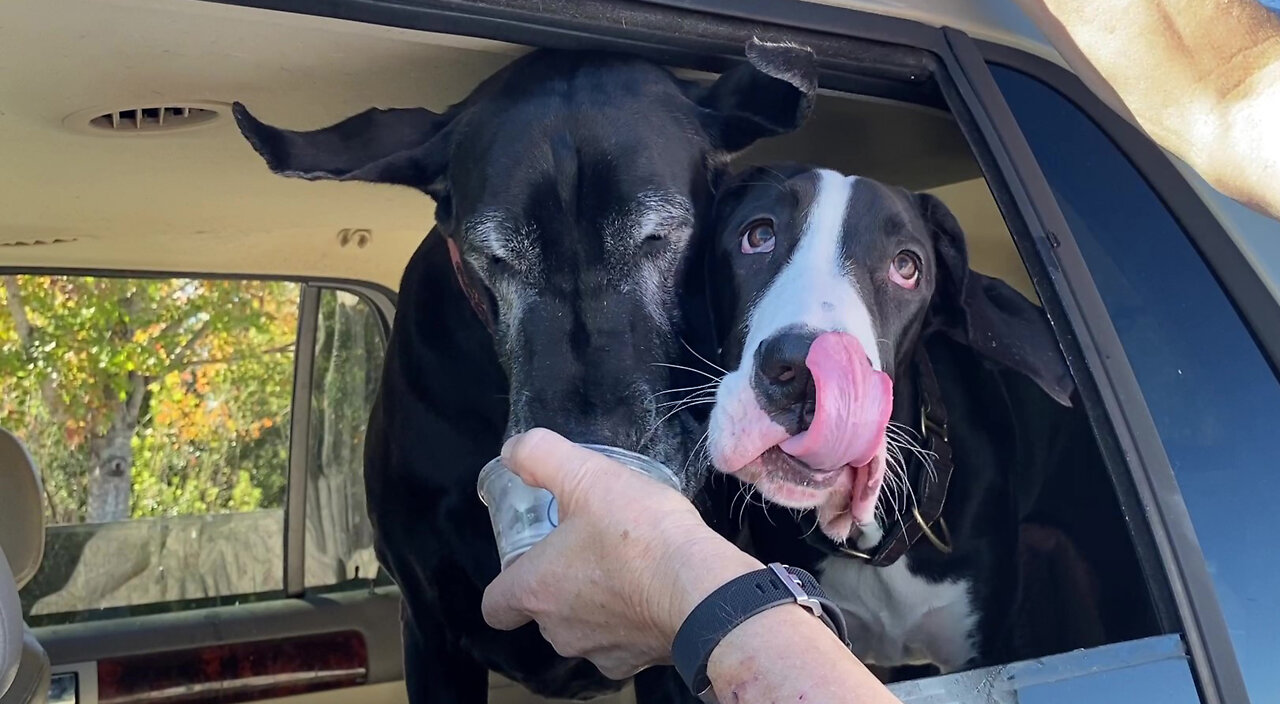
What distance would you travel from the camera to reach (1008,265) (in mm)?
2557

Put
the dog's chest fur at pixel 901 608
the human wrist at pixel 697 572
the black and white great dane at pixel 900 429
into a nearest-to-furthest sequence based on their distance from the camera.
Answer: the human wrist at pixel 697 572 → the black and white great dane at pixel 900 429 → the dog's chest fur at pixel 901 608

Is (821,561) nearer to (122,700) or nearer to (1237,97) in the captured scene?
(1237,97)

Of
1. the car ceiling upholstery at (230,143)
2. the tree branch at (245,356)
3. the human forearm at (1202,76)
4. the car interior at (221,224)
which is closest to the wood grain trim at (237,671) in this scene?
the car interior at (221,224)

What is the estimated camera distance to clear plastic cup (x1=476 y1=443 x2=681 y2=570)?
1.52 meters

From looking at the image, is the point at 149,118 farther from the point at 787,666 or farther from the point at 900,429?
the point at 787,666

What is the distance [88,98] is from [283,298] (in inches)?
68.7

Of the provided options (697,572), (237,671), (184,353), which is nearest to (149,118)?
(697,572)

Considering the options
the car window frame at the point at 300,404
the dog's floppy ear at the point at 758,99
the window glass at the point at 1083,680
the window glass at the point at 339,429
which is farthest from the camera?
the window glass at the point at 339,429

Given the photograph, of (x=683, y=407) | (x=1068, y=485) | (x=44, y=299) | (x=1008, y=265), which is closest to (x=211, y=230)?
(x=44, y=299)

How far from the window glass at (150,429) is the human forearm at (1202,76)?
2.69 meters

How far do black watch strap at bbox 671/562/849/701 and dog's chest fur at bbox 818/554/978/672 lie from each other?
1229 millimetres

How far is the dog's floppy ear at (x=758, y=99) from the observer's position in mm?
1833

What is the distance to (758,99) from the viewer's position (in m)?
2.12

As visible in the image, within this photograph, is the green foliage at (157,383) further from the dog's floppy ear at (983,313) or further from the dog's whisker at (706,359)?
the dog's floppy ear at (983,313)
